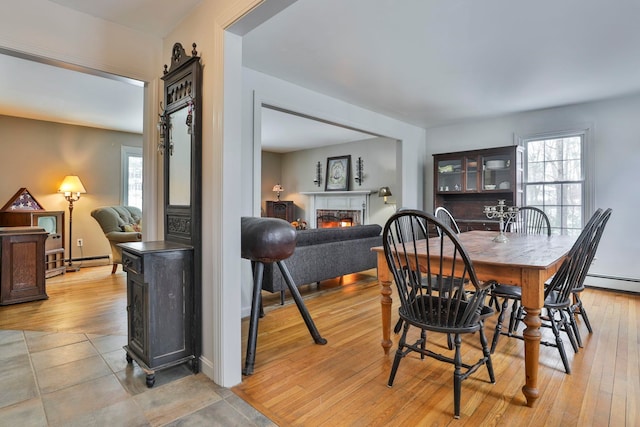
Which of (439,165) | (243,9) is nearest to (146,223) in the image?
(243,9)

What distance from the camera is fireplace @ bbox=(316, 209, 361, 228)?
25.1 feet

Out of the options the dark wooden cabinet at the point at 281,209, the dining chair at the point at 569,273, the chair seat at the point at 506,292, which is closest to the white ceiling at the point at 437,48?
the dining chair at the point at 569,273

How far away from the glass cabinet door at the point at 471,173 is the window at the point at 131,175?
608 cm

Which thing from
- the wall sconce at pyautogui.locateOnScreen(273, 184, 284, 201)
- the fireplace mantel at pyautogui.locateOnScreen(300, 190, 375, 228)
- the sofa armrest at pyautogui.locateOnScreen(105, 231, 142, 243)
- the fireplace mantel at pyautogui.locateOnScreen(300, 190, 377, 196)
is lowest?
the sofa armrest at pyautogui.locateOnScreen(105, 231, 142, 243)

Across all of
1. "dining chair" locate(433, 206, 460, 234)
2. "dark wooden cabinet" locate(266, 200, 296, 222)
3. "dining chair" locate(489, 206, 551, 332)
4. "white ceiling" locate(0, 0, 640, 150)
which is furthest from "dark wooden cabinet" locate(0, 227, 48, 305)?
"dark wooden cabinet" locate(266, 200, 296, 222)

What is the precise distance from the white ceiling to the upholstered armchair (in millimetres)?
1670

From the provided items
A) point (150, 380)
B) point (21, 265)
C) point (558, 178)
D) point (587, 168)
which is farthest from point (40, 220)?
point (587, 168)

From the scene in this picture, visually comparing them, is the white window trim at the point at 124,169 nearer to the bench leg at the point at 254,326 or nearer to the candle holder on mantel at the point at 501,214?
the bench leg at the point at 254,326

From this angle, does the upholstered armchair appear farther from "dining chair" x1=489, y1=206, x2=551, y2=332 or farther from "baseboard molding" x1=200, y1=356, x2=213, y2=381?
"dining chair" x1=489, y1=206, x2=551, y2=332

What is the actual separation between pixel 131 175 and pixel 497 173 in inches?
259

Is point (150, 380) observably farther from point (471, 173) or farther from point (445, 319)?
point (471, 173)

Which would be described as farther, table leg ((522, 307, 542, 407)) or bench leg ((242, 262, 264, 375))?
bench leg ((242, 262, 264, 375))

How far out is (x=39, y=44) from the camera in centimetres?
229

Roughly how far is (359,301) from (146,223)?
7.70 ft
